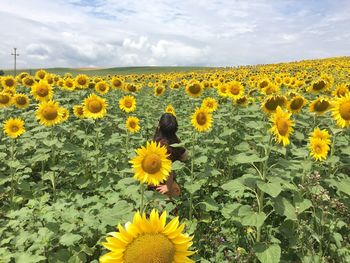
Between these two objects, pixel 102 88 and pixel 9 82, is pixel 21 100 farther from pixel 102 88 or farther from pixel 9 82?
pixel 102 88

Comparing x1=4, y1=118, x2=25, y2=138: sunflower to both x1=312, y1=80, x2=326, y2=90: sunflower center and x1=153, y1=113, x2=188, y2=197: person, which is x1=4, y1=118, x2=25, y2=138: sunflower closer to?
x1=153, y1=113, x2=188, y2=197: person

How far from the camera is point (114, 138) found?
7625mm

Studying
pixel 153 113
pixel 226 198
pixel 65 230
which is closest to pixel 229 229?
pixel 226 198

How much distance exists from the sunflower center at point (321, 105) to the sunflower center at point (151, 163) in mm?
3709

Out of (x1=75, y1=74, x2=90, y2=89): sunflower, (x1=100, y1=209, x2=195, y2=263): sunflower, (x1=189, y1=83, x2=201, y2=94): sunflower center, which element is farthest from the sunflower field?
(x1=75, y1=74, x2=90, y2=89): sunflower

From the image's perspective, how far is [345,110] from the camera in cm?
586

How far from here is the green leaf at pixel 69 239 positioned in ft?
13.0

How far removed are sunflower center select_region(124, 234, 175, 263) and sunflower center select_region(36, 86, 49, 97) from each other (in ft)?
22.9

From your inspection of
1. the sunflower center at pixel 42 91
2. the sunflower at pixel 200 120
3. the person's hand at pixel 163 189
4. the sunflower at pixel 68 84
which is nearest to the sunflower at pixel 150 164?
the person's hand at pixel 163 189

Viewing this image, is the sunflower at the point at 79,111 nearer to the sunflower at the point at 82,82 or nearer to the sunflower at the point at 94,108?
the sunflower at the point at 94,108

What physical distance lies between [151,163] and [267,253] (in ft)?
5.53

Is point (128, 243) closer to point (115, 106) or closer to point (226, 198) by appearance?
point (226, 198)

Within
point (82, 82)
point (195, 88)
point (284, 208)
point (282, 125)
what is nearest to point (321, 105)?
point (282, 125)

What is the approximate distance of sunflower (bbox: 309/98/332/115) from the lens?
6449 millimetres
